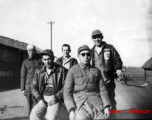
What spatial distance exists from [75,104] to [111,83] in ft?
3.59

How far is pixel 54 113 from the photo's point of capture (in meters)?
2.77

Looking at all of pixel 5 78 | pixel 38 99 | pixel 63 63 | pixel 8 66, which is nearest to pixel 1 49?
pixel 8 66

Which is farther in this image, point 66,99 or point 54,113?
point 54,113

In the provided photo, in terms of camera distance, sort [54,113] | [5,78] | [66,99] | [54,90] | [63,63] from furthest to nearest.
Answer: [5,78] → [63,63] → [54,90] → [54,113] → [66,99]

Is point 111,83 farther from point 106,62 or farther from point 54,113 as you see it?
point 54,113

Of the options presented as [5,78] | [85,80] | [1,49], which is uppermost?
[1,49]

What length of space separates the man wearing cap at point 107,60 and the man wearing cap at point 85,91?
0.73 m

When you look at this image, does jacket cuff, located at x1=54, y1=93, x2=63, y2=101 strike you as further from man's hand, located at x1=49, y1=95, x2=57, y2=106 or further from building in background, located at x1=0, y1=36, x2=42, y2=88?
building in background, located at x1=0, y1=36, x2=42, y2=88

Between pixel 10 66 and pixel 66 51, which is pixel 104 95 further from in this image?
pixel 10 66

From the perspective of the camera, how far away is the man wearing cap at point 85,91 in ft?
7.70

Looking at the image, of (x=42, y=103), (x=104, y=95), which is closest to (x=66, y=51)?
(x=42, y=103)

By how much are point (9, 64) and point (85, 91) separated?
585 inches

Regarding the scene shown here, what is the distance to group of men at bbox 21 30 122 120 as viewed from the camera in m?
2.38

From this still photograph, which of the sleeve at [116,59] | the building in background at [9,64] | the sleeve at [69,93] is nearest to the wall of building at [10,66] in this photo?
the building in background at [9,64]
